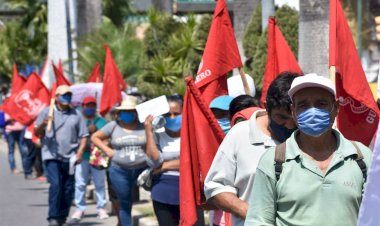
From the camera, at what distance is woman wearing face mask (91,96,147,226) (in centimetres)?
1123

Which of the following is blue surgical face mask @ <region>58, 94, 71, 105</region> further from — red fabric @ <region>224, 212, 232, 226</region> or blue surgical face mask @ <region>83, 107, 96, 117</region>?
red fabric @ <region>224, 212, 232, 226</region>

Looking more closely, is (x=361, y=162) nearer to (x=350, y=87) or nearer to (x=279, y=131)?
(x=279, y=131)

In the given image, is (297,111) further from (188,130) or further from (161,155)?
(161,155)

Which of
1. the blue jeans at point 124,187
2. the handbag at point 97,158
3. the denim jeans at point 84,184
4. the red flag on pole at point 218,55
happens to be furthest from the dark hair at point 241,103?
the denim jeans at point 84,184

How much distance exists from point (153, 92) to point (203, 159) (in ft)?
44.7

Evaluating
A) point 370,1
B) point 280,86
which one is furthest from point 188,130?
point 370,1

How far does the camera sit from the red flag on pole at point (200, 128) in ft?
21.8

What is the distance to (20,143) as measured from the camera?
20.9 meters

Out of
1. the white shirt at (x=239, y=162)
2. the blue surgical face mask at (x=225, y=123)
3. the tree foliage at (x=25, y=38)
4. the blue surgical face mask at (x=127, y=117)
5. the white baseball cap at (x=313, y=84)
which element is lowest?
the tree foliage at (x=25, y=38)

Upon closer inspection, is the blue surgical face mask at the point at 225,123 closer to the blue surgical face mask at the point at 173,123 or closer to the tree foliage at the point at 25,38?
the blue surgical face mask at the point at 173,123

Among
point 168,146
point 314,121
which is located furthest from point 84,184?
point 314,121

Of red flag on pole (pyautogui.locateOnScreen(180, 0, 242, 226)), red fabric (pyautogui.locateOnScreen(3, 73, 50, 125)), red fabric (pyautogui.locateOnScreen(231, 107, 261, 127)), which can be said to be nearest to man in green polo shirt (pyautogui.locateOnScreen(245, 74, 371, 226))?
red fabric (pyautogui.locateOnScreen(231, 107, 261, 127))

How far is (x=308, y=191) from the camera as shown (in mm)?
4422

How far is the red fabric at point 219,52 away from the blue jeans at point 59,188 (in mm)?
4641
